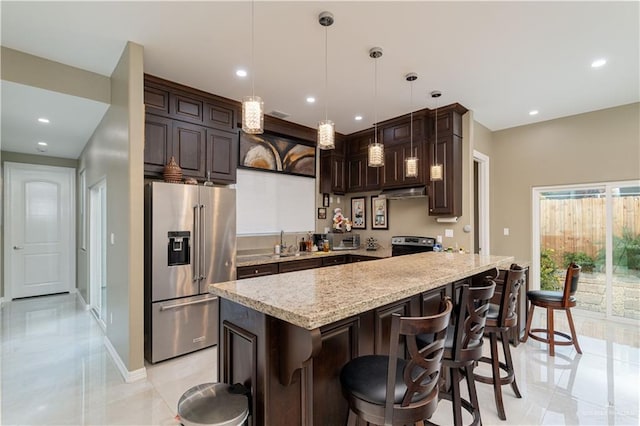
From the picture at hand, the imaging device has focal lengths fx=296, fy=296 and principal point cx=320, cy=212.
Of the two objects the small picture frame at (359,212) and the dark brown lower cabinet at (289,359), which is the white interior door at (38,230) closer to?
the small picture frame at (359,212)

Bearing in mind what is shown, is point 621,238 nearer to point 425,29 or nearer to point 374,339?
point 425,29

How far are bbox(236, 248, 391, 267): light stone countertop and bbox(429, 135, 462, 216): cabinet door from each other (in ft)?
3.91

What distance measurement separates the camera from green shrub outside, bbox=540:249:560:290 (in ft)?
15.8

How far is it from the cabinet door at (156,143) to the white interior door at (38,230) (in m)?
3.77

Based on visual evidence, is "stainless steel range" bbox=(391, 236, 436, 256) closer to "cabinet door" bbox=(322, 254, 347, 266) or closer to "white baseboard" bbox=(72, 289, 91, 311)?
"cabinet door" bbox=(322, 254, 347, 266)

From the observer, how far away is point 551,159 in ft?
15.3

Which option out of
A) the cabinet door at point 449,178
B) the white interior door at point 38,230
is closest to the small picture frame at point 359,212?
the cabinet door at point 449,178

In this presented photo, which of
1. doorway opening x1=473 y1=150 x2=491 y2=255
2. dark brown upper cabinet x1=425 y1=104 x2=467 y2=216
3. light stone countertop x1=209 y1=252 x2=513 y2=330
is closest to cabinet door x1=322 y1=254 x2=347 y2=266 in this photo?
dark brown upper cabinet x1=425 y1=104 x2=467 y2=216

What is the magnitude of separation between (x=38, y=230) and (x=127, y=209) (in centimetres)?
440

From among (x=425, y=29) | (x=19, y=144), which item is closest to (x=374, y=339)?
(x=425, y=29)

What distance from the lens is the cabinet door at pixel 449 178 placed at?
163 inches

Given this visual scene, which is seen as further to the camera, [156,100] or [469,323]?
[156,100]

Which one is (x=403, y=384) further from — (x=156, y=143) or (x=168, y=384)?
(x=156, y=143)

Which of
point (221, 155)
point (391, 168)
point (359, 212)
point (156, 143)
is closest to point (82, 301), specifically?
point (156, 143)
